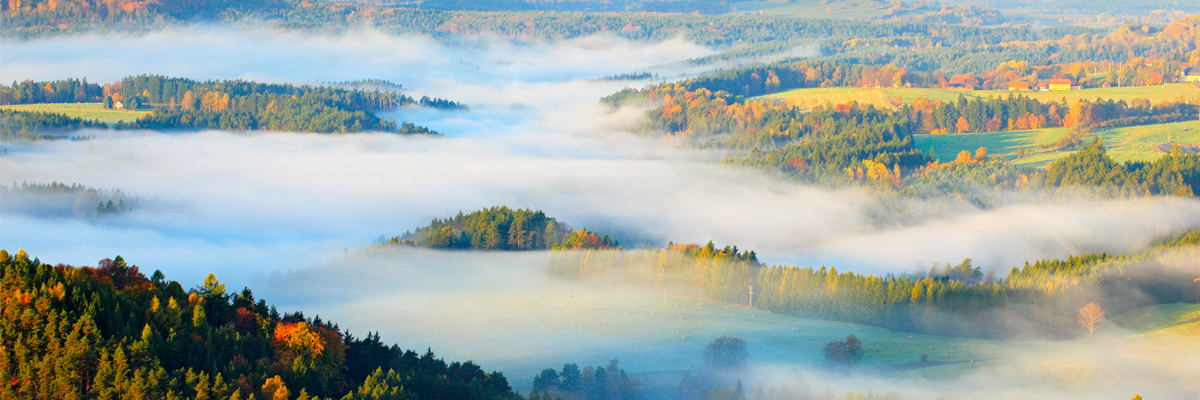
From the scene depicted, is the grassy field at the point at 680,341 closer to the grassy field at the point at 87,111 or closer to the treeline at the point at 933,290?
the treeline at the point at 933,290

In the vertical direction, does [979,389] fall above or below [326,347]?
below

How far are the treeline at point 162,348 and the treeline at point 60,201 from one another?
10042cm

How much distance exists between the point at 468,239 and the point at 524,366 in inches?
1788

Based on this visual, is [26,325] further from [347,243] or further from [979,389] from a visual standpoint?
[347,243]

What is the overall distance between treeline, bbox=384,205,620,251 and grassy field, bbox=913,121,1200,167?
235ft

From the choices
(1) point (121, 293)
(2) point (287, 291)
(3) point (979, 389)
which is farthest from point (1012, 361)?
(2) point (287, 291)

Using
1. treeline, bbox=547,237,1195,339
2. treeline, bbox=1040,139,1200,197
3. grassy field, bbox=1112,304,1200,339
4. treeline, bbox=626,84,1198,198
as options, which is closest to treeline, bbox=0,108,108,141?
treeline, bbox=547,237,1195,339

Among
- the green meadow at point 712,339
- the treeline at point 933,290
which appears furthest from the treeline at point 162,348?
the treeline at point 933,290

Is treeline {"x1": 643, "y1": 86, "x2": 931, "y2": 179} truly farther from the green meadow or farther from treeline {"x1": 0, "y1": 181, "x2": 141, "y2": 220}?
treeline {"x1": 0, "y1": 181, "x2": 141, "y2": 220}

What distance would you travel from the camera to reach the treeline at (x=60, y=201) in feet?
466

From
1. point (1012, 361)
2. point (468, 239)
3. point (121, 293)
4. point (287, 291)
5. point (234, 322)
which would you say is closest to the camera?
point (121, 293)

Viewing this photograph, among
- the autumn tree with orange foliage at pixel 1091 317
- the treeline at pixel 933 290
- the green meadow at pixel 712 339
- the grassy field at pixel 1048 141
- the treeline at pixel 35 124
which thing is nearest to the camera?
the green meadow at pixel 712 339

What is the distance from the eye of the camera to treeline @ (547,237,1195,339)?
284 feet

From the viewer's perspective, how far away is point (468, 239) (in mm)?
116500
